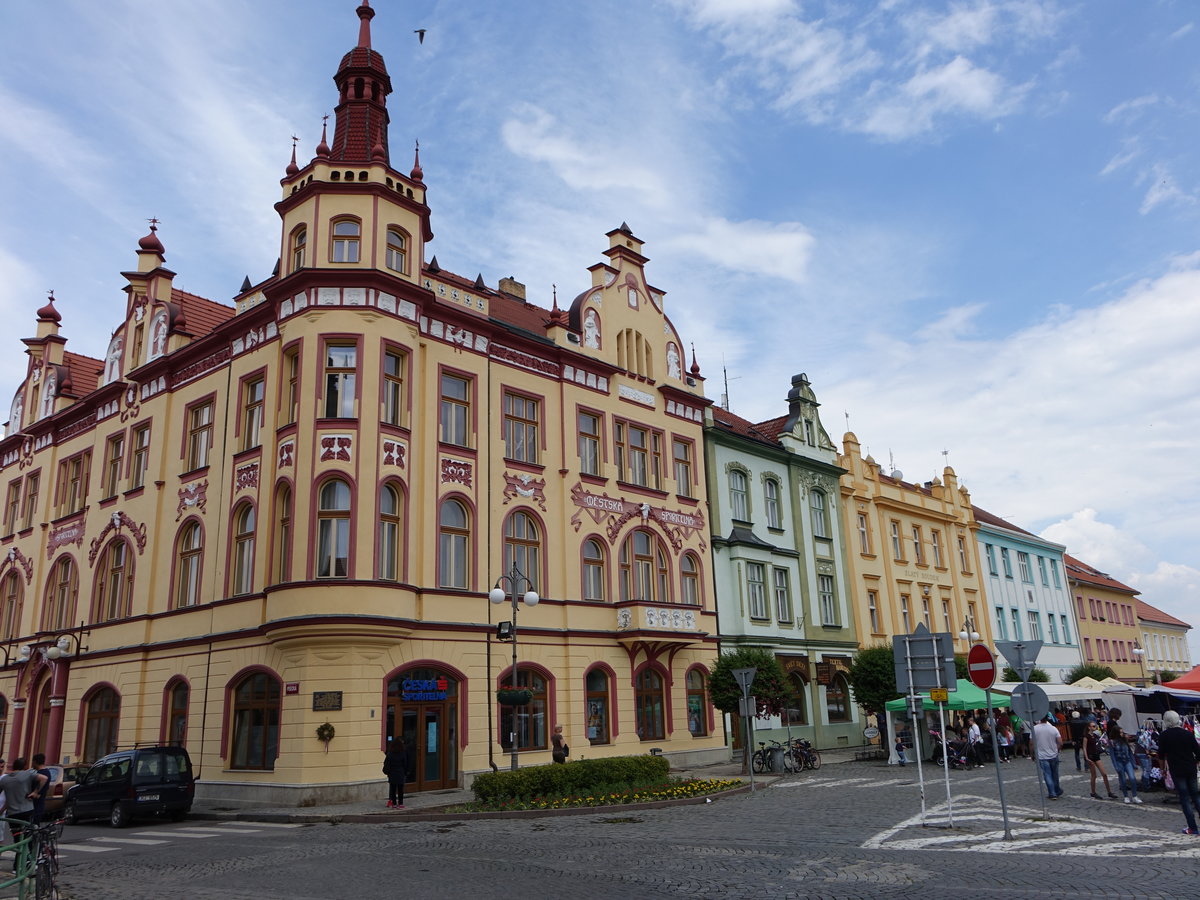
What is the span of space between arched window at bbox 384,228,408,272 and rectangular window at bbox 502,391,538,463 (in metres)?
5.01

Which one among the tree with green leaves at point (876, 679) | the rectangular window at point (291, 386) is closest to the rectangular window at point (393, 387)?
the rectangular window at point (291, 386)

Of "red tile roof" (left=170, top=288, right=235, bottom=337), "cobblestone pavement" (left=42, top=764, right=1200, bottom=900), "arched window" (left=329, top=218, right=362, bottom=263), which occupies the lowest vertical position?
"cobblestone pavement" (left=42, top=764, right=1200, bottom=900)

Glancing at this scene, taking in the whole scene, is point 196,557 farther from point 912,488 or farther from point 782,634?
point 912,488

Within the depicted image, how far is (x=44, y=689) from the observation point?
33500 millimetres

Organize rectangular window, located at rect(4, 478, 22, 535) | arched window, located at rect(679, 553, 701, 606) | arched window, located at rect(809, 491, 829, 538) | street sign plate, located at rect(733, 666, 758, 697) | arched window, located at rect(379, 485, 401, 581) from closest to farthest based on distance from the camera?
1. street sign plate, located at rect(733, 666, 758, 697)
2. arched window, located at rect(379, 485, 401, 581)
3. arched window, located at rect(679, 553, 701, 606)
4. rectangular window, located at rect(4, 478, 22, 535)
5. arched window, located at rect(809, 491, 829, 538)

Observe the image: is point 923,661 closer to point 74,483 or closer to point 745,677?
point 745,677

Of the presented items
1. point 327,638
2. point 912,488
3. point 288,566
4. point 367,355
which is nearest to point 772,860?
point 327,638

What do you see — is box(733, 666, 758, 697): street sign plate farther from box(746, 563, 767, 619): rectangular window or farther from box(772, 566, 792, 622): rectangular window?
box(772, 566, 792, 622): rectangular window

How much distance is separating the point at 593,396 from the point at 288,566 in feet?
39.8

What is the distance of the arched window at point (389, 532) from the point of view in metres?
24.7

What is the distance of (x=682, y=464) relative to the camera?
35.4m

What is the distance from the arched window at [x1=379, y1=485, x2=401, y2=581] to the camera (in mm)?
24734

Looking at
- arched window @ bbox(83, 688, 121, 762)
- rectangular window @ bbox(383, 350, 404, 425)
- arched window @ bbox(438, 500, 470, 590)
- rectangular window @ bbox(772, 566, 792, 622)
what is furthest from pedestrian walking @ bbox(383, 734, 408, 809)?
rectangular window @ bbox(772, 566, 792, 622)

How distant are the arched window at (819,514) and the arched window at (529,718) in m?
17.6
